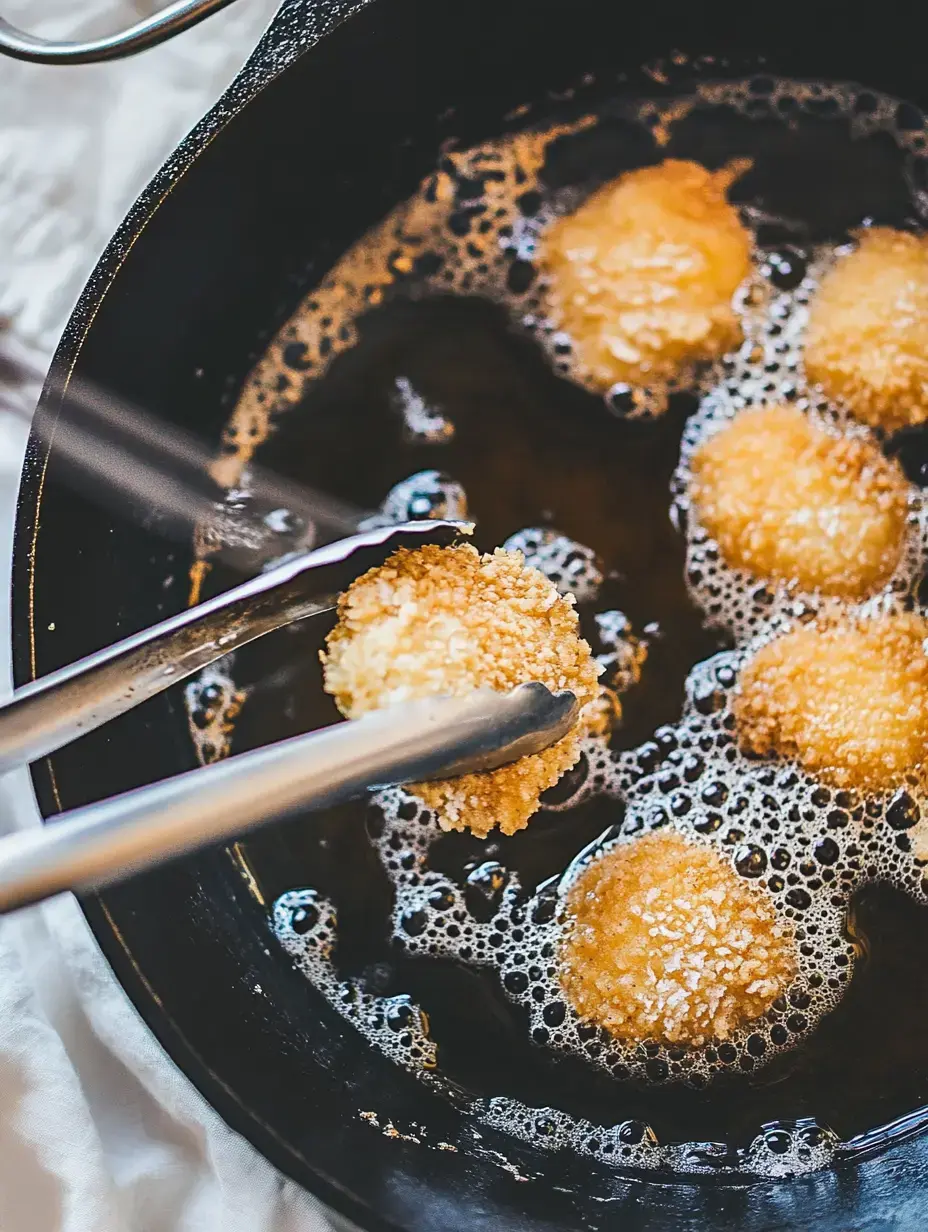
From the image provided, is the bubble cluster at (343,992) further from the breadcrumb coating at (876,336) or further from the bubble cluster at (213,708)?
the breadcrumb coating at (876,336)

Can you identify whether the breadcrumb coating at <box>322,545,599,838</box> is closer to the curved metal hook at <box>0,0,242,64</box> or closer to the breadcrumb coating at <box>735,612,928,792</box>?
the breadcrumb coating at <box>735,612,928,792</box>

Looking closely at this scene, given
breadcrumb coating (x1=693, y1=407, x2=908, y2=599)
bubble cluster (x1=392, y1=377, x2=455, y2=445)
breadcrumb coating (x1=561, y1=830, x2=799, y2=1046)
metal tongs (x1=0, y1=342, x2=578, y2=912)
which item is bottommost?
breadcrumb coating (x1=561, y1=830, x2=799, y2=1046)

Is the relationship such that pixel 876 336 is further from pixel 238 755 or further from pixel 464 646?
pixel 238 755

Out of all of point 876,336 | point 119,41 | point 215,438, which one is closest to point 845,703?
point 876,336

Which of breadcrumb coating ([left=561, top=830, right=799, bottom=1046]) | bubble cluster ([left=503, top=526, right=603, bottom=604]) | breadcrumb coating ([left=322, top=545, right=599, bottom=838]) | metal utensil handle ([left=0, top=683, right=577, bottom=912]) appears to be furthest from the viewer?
bubble cluster ([left=503, top=526, right=603, bottom=604])

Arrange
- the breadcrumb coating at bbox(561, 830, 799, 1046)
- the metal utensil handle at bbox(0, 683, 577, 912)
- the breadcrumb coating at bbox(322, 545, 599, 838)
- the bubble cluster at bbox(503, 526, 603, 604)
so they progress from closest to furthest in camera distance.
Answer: the metal utensil handle at bbox(0, 683, 577, 912)
the breadcrumb coating at bbox(322, 545, 599, 838)
the breadcrumb coating at bbox(561, 830, 799, 1046)
the bubble cluster at bbox(503, 526, 603, 604)

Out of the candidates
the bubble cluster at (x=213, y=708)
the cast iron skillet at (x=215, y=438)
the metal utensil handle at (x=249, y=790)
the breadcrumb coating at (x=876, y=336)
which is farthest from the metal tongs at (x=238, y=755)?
the breadcrumb coating at (x=876, y=336)

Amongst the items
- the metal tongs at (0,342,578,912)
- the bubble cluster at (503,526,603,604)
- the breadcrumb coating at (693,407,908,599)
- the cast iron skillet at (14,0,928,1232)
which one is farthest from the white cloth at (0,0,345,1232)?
the breadcrumb coating at (693,407,908,599)
